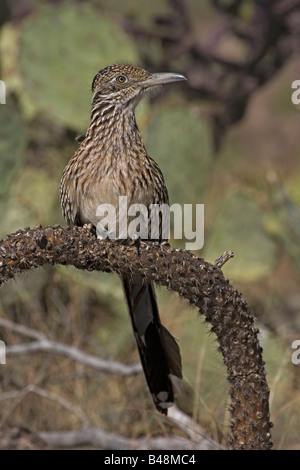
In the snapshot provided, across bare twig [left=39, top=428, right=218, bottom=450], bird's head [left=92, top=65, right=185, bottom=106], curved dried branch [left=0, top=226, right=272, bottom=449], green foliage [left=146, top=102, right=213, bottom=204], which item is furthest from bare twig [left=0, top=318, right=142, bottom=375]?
curved dried branch [left=0, top=226, right=272, bottom=449]

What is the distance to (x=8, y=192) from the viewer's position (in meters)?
5.22

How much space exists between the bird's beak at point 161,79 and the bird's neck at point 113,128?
123 millimetres

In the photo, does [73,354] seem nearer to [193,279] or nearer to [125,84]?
[125,84]

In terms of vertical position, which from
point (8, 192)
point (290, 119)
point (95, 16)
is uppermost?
point (290, 119)

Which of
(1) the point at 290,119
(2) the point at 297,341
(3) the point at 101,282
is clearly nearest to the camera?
(2) the point at 297,341

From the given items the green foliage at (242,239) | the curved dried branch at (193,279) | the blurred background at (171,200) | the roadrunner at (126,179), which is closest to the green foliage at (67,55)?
the blurred background at (171,200)

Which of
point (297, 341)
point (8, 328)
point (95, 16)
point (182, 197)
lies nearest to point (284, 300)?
point (182, 197)

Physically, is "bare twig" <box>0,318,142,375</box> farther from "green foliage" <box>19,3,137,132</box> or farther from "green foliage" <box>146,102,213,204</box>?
"green foliage" <box>19,3,137,132</box>

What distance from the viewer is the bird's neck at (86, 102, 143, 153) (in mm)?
2982

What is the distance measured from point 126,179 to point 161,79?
1.40 ft

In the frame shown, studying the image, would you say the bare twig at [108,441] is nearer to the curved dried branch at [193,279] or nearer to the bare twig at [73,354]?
the bare twig at [73,354]

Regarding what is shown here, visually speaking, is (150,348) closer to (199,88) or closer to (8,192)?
(8,192)

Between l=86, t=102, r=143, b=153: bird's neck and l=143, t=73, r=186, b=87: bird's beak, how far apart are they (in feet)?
0.40

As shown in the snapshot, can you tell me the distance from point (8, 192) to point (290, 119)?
6182 millimetres
